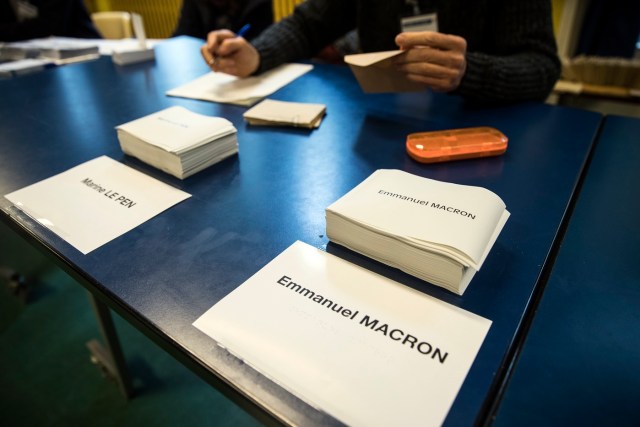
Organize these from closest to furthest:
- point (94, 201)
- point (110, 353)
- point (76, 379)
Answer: point (94, 201) < point (110, 353) < point (76, 379)

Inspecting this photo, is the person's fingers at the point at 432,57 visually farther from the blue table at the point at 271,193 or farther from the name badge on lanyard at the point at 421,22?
the name badge on lanyard at the point at 421,22

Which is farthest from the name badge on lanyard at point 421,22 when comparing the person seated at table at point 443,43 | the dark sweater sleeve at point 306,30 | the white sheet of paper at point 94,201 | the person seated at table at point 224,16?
the person seated at table at point 224,16

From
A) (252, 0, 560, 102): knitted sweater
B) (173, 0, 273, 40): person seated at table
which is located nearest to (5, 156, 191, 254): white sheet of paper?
(252, 0, 560, 102): knitted sweater

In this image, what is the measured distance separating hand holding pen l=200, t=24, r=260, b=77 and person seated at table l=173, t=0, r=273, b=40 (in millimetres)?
964

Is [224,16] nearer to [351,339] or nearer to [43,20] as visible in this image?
[43,20]

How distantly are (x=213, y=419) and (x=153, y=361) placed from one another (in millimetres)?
286

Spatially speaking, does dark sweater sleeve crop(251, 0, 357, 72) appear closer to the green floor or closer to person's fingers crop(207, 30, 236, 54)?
person's fingers crop(207, 30, 236, 54)

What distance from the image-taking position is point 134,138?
2.33 ft

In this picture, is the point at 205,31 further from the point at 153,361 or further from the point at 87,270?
the point at 87,270

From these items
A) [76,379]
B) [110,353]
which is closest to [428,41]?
[110,353]

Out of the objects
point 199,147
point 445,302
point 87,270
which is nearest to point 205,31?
point 199,147

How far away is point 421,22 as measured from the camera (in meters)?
1.13

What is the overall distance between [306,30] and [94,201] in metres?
0.97

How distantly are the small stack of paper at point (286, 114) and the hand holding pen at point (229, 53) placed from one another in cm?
25
